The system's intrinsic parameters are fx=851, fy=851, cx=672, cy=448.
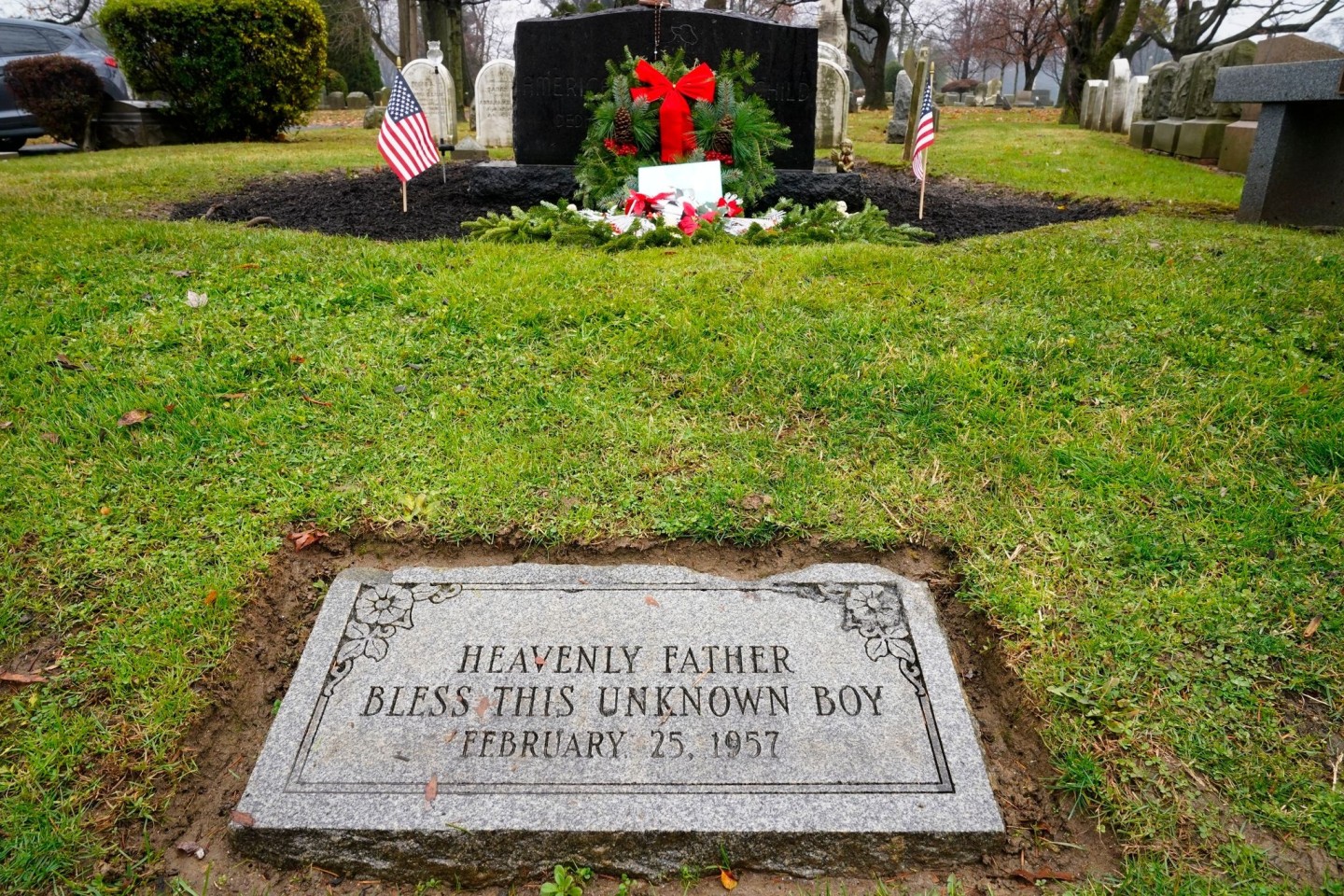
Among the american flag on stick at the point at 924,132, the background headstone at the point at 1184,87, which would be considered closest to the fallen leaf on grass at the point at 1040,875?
the american flag on stick at the point at 924,132

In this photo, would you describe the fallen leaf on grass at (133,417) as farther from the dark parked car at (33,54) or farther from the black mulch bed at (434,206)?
the dark parked car at (33,54)

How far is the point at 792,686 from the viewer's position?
2.27 metres

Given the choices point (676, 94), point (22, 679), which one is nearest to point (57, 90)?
point (676, 94)

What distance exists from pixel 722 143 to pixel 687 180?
1.41 feet

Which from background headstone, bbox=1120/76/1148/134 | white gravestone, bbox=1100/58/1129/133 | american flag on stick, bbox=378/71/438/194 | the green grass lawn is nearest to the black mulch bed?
american flag on stick, bbox=378/71/438/194

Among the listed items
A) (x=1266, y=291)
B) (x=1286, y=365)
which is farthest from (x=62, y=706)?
(x=1266, y=291)

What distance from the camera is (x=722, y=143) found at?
6312 mm

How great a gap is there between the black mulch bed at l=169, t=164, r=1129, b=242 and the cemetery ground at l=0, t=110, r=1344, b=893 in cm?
162

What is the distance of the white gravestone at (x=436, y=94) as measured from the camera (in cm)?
1130

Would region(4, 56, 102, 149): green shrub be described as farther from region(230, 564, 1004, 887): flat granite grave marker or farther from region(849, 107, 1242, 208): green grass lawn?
region(230, 564, 1004, 887): flat granite grave marker

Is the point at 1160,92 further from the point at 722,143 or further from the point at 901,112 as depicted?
the point at 722,143

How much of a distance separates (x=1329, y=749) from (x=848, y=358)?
2094 mm

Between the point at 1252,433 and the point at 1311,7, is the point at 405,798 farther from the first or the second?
the point at 1311,7

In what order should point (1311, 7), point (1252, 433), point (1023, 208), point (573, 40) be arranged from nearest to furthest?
point (1252, 433), point (573, 40), point (1023, 208), point (1311, 7)
